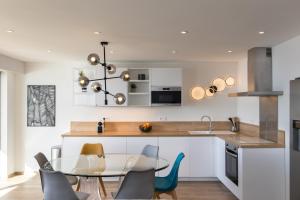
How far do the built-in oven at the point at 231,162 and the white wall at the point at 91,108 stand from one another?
158 centimetres

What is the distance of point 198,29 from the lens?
3.74 m

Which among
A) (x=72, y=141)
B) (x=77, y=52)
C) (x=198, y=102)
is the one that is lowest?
(x=72, y=141)

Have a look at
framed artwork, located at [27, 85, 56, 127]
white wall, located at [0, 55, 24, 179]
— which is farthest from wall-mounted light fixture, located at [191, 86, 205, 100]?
white wall, located at [0, 55, 24, 179]

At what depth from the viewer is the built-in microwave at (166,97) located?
622cm

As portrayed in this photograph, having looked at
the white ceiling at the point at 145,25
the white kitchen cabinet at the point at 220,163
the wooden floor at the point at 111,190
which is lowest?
the wooden floor at the point at 111,190

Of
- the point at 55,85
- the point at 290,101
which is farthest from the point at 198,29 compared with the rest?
the point at 55,85

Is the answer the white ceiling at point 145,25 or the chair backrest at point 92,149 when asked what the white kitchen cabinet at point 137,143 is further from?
the white ceiling at point 145,25

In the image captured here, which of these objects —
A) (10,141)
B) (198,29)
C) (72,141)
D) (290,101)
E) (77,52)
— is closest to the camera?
(198,29)

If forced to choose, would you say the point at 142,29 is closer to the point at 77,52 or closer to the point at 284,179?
the point at 77,52

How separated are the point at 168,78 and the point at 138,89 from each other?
0.73 meters

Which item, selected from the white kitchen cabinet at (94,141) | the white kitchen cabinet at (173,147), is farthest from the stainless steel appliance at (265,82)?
the white kitchen cabinet at (94,141)

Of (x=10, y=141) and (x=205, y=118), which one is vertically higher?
(x=205, y=118)

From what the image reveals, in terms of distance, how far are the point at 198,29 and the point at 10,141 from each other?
4.68 m

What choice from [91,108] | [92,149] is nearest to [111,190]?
[92,149]
